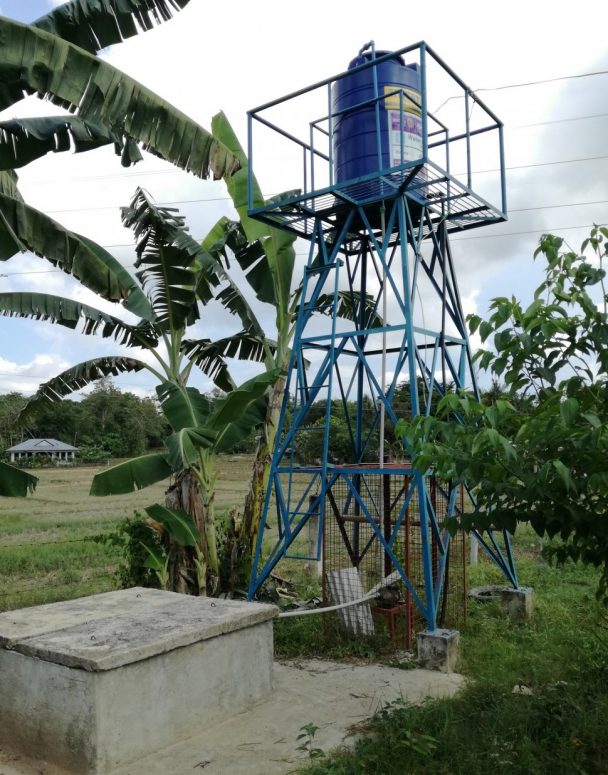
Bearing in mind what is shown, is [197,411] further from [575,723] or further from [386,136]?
[575,723]

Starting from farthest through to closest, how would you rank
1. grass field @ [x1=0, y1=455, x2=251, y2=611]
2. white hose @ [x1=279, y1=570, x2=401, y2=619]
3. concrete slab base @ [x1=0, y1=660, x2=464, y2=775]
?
grass field @ [x1=0, y1=455, x2=251, y2=611], white hose @ [x1=279, y1=570, x2=401, y2=619], concrete slab base @ [x1=0, y1=660, x2=464, y2=775]

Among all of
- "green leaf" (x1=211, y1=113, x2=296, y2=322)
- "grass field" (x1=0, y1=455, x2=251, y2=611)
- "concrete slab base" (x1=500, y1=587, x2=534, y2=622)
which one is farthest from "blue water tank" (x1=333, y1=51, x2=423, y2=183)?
"grass field" (x1=0, y1=455, x2=251, y2=611)

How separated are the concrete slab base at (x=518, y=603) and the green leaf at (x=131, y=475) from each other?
13.7 feet

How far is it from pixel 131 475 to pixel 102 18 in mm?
4572

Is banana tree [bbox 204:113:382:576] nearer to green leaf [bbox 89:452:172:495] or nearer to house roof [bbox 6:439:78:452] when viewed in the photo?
green leaf [bbox 89:452:172:495]

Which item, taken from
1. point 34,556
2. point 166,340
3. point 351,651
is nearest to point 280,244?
point 166,340

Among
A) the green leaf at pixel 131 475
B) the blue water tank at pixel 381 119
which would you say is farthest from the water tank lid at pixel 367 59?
the green leaf at pixel 131 475

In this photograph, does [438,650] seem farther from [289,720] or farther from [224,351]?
[224,351]

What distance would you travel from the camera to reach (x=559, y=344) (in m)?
3.23

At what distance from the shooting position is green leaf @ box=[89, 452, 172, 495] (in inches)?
291

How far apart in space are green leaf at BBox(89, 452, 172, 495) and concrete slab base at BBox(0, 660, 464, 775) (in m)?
2.54

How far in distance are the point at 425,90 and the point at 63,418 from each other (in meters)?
54.9

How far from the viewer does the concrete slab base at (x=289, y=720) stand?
4.37 m

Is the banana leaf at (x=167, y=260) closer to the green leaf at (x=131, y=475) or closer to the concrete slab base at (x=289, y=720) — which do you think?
the green leaf at (x=131, y=475)
